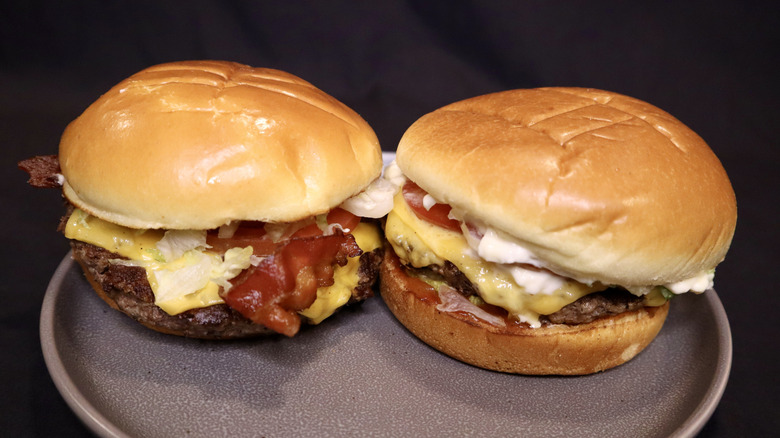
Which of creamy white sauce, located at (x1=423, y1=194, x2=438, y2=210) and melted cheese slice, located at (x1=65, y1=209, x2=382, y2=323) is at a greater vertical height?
creamy white sauce, located at (x1=423, y1=194, x2=438, y2=210)

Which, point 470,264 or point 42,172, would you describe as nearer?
point 470,264

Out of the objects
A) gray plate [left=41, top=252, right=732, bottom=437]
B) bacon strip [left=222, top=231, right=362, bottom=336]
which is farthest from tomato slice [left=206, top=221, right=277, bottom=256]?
gray plate [left=41, top=252, right=732, bottom=437]

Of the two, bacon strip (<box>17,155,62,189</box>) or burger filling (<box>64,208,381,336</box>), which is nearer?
burger filling (<box>64,208,381,336</box>)

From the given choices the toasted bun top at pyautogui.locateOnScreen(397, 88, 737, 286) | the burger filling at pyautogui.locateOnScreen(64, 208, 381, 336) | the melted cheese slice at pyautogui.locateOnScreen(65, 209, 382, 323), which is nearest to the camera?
the toasted bun top at pyautogui.locateOnScreen(397, 88, 737, 286)

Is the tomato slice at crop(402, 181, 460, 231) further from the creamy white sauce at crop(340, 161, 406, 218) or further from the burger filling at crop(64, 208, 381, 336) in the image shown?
the burger filling at crop(64, 208, 381, 336)

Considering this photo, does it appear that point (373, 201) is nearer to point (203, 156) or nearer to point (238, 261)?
point (238, 261)

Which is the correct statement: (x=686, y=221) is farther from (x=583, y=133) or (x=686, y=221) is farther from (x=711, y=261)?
(x=583, y=133)

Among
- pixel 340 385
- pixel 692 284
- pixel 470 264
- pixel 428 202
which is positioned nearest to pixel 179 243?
pixel 340 385
